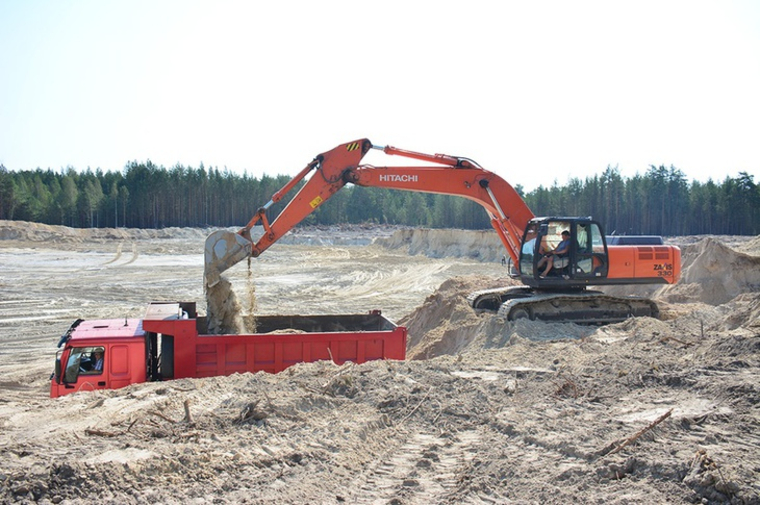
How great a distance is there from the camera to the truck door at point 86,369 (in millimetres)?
8203

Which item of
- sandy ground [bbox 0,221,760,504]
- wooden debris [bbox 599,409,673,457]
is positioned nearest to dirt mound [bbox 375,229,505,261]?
sandy ground [bbox 0,221,760,504]

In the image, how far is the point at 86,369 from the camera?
27.3ft

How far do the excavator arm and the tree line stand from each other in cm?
4921

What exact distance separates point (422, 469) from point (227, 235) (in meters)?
6.93

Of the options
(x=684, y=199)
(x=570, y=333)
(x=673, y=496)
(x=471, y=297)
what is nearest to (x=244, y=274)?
(x=471, y=297)

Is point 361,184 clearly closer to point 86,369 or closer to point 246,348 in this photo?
point 246,348

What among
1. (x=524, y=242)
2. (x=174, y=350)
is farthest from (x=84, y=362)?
(x=524, y=242)

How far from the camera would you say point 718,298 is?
16703 mm

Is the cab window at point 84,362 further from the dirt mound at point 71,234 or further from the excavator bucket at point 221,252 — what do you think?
the dirt mound at point 71,234

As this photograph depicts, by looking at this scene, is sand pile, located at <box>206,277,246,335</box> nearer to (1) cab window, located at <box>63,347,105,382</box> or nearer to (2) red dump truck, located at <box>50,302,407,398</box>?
(2) red dump truck, located at <box>50,302,407,398</box>

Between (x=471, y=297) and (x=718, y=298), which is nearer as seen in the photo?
(x=471, y=297)

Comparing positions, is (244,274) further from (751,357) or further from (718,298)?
(751,357)

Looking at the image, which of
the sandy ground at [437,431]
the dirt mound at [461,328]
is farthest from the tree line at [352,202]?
the sandy ground at [437,431]

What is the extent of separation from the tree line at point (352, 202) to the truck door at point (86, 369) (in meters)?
56.3
